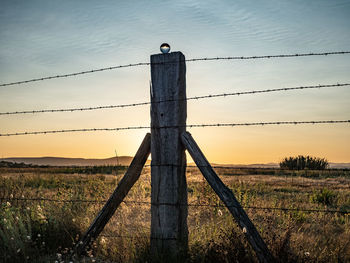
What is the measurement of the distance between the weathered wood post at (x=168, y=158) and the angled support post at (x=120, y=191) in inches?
7.6

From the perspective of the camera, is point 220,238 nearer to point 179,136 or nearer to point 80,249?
point 179,136

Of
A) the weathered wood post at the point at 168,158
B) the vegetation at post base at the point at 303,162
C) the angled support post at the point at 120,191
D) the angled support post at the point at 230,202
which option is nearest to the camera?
the angled support post at the point at 230,202

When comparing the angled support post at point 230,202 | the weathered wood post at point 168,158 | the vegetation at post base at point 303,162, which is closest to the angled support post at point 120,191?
the weathered wood post at point 168,158

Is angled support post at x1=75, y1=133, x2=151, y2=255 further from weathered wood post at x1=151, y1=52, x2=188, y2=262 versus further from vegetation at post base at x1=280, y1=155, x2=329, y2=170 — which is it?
vegetation at post base at x1=280, y1=155, x2=329, y2=170

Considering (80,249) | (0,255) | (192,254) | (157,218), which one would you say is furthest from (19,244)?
(192,254)

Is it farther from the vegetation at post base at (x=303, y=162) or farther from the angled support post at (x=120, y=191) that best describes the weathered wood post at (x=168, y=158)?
the vegetation at post base at (x=303, y=162)

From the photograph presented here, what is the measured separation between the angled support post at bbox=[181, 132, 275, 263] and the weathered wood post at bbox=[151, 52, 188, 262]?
0.17 meters

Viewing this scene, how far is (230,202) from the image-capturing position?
3479 mm

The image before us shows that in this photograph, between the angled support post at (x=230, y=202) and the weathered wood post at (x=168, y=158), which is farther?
the weathered wood post at (x=168, y=158)

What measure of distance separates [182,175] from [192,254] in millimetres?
824

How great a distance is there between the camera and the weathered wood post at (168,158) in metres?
3.70

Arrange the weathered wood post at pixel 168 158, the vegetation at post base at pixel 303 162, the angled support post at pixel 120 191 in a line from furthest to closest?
the vegetation at post base at pixel 303 162 < the angled support post at pixel 120 191 < the weathered wood post at pixel 168 158

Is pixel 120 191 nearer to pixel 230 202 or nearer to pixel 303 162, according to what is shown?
pixel 230 202

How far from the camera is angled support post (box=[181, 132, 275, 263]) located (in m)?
3.34
